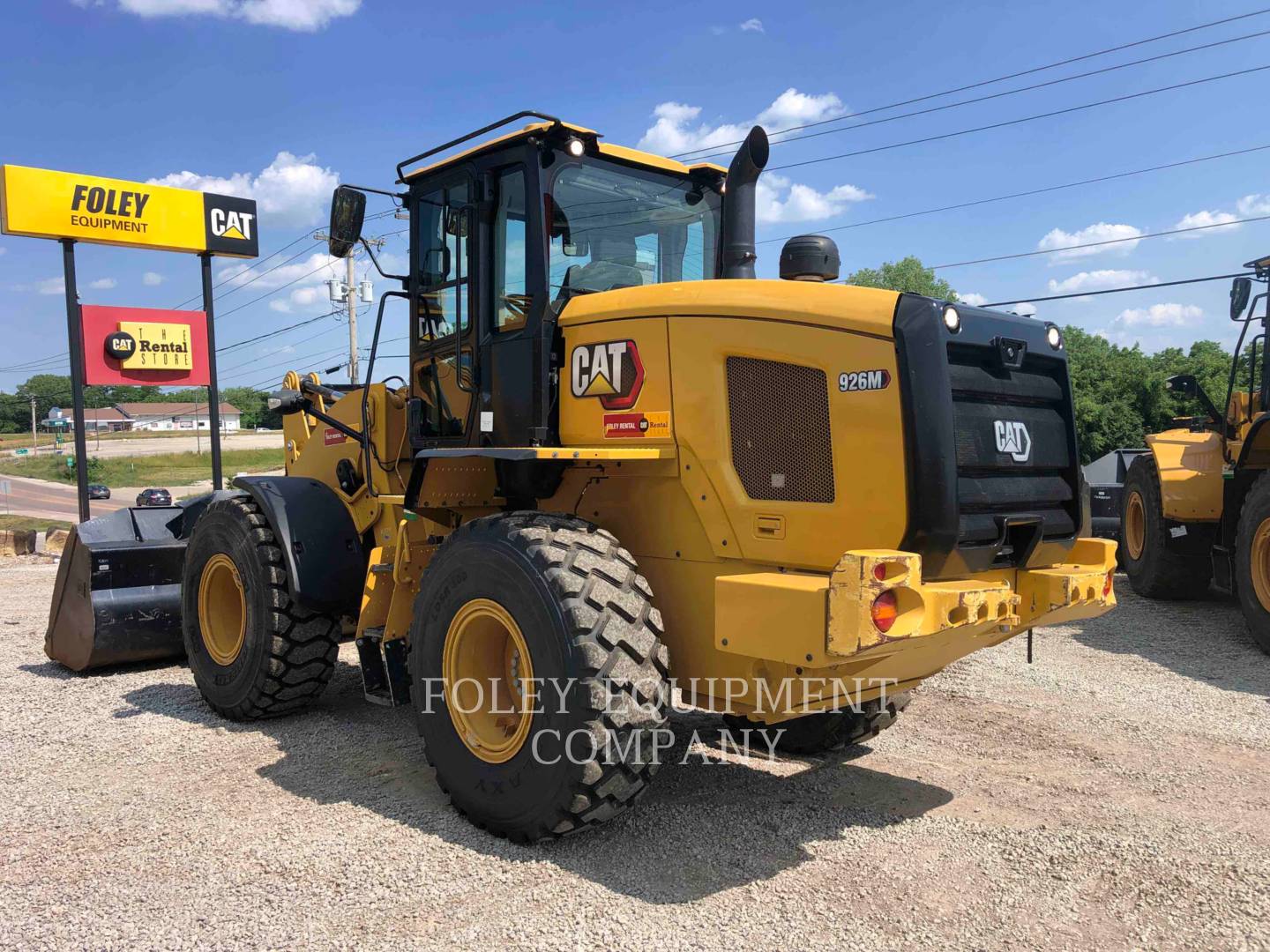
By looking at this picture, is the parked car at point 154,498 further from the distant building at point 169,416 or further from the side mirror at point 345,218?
the distant building at point 169,416

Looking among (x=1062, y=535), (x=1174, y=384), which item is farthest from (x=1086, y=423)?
(x=1062, y=535)

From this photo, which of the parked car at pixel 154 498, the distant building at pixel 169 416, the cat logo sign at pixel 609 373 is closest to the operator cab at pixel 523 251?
the cat logo sign at pixel 609 373

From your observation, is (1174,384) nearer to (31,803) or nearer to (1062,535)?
(1062,535)

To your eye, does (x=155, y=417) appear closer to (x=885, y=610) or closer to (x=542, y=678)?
(x=542, y=678)

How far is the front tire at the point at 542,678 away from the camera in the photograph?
361 centimetres

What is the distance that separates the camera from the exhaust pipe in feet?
15.2

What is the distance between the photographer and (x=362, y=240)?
527cm

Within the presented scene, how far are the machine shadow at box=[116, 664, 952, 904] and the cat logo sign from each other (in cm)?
180

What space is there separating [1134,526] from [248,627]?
950 cm

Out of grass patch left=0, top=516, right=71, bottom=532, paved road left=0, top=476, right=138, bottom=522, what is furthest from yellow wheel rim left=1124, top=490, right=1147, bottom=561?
paved road left=0, top=476, right=138, bottom=522

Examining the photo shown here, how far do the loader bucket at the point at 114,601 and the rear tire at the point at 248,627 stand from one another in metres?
1.01

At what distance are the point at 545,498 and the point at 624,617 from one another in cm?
112

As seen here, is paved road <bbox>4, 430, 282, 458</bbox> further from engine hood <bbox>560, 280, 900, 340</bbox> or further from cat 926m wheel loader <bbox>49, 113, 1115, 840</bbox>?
engine hood <bbox>560, 280, 900, 340</bbox>

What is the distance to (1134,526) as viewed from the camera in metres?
11.0
